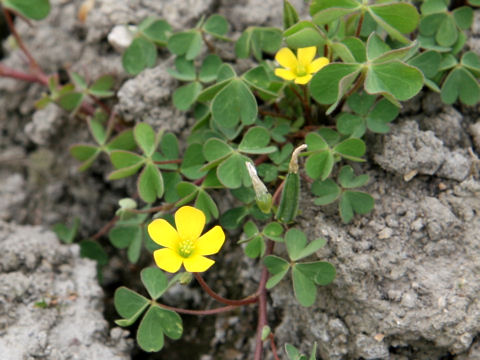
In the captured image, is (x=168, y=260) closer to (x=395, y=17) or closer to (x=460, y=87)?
(x=395, y=17)

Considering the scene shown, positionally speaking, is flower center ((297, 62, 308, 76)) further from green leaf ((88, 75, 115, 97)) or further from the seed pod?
green leaf ((88, 75, 115, 97))

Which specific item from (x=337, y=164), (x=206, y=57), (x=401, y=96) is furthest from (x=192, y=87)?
(x=401, y=96)

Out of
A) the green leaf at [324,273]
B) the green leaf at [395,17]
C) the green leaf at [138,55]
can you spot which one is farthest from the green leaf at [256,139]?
the green leaf at [138,55]

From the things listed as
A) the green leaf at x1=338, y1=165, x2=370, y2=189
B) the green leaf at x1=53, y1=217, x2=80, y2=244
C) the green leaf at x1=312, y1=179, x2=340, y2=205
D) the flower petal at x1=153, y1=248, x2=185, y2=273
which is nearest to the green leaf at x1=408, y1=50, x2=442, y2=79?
the green leaf at x1=338, y1=165, x2=370, y2=189

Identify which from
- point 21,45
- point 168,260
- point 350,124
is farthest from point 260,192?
point 21,45

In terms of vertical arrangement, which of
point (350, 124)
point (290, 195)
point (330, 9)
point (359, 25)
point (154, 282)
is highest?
point (330, 9)
